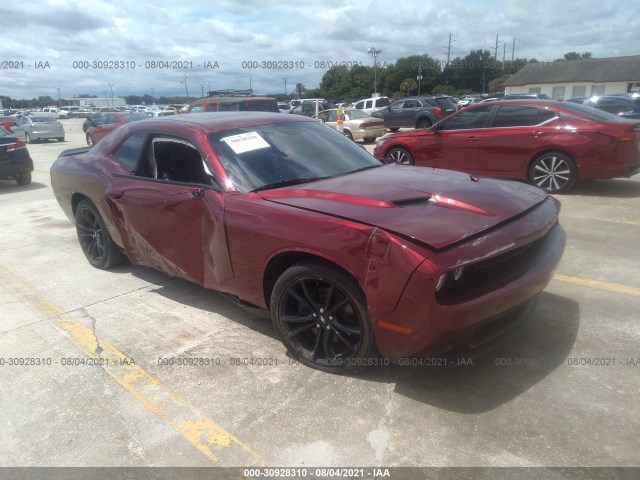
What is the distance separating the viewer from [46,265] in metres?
5.37

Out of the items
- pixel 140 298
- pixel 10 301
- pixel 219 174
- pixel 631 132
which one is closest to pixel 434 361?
pixel 219 174

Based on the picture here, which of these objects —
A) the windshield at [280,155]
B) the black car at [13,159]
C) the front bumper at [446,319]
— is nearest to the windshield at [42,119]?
the black car at [13,159]

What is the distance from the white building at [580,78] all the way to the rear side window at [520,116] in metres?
57.1

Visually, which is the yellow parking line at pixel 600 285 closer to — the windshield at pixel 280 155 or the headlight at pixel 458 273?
the headlight at pixel 458 273

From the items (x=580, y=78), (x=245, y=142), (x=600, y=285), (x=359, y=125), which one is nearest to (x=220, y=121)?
(x=245, y=142)

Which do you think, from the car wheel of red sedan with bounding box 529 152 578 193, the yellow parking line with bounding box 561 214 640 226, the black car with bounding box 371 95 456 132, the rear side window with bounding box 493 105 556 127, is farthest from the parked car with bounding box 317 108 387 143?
the yellow parking line with bounding box 561 214 640 226

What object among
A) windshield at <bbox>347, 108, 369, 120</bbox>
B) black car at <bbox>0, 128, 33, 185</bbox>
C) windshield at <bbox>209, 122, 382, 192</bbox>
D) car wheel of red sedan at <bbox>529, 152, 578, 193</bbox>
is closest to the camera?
windshield at <bbox>209, 122, 382, 192</bbox>

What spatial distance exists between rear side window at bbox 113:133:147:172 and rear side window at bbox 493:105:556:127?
5979 millimetres

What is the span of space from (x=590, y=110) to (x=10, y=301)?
8091mm

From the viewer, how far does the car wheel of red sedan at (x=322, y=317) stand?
8.87 feet

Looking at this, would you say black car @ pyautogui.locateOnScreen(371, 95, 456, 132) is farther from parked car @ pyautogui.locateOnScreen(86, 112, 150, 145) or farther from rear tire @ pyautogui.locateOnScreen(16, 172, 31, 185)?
rear tire @ pyautogui.locateOnScreen(16, 172, 31, 185)

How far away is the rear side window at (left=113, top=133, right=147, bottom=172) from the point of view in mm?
4234

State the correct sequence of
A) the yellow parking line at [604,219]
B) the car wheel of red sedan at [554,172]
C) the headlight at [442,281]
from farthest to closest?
the car wheel of red sedan at [554,172]
the yellow parking line at [604,219]
the headlight at [442,281]

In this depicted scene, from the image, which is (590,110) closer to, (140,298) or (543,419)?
(543,419)
